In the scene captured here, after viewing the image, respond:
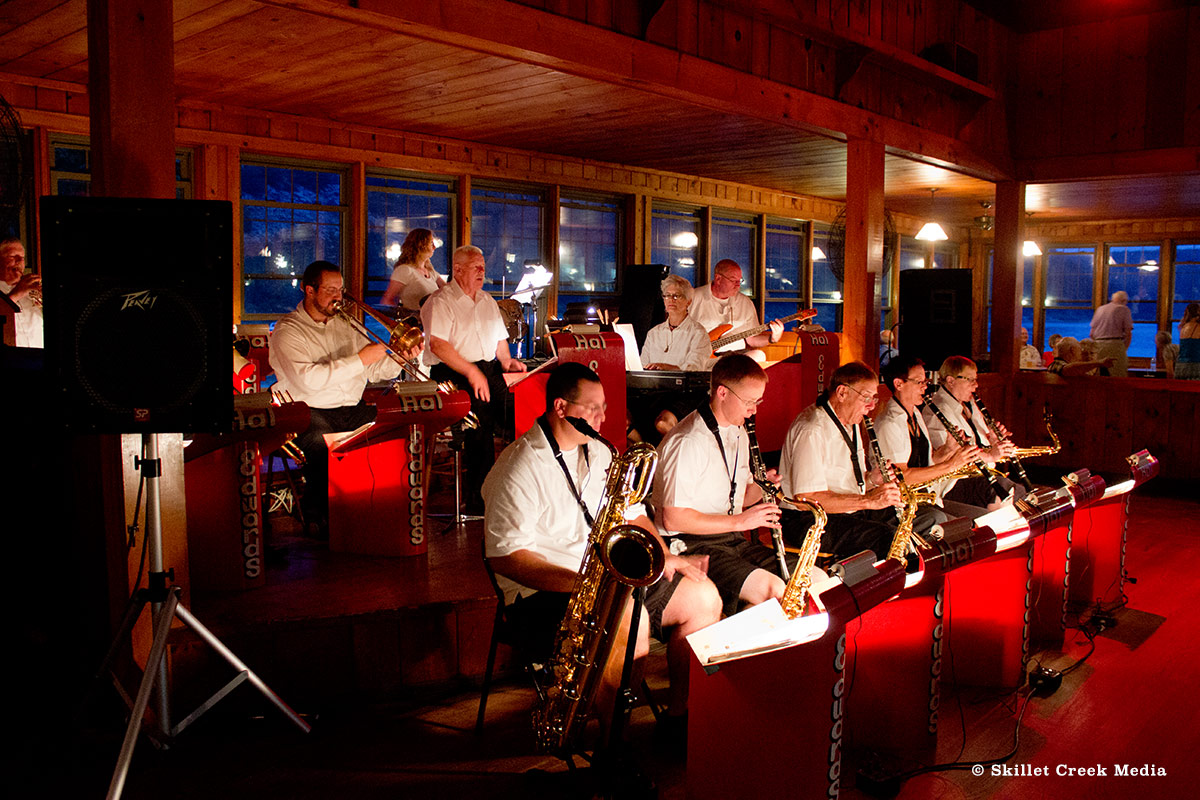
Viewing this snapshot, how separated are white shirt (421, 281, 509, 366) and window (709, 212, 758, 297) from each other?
604 centimetres

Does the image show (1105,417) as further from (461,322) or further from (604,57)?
(461,322)

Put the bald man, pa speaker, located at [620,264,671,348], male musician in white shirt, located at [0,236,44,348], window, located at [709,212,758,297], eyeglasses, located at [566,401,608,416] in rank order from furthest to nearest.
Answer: the bald man
window, located at [709,212,758,297]
pa speaker, located at [620,264,671,348]
male musician in white shirt, located at [0,236,44,348]
eyeglasses, located at [566,401,608,416]

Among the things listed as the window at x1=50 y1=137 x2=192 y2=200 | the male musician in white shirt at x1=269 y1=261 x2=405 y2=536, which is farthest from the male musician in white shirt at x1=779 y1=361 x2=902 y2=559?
the window at x1=50 y1=137 x2=192 y2=200

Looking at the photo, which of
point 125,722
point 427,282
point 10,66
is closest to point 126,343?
point 125,722

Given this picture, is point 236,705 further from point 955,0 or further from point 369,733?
point 955,0

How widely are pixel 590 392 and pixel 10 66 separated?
496 centimetres

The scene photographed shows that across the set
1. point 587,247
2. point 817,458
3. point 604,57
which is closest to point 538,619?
point 817,458

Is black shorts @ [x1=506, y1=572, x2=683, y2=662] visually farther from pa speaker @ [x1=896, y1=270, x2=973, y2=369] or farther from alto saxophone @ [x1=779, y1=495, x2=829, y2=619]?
pa speaker @ [x1=896, y1=270, x2=973, y2=369]

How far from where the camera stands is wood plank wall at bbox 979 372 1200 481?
8688 millimetres

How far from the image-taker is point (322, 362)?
464 centimetres

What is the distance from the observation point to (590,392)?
3.40 metres

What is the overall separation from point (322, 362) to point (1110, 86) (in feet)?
25.7

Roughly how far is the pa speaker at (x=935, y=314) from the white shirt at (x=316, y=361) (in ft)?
21.5

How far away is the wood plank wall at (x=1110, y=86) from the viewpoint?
8.41 metres
